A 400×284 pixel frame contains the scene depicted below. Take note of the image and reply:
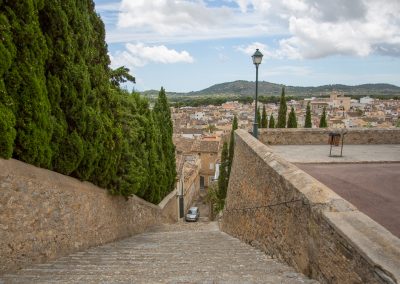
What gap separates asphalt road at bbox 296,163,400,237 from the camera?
568 centimetres

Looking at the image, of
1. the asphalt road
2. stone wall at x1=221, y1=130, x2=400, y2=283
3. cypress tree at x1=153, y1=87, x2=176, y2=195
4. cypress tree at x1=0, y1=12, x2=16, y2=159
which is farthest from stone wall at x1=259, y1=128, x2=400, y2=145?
cypress tree at x1=0, y1=12, x2=16, y2=159

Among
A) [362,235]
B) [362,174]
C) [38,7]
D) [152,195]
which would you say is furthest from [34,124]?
[152,195]

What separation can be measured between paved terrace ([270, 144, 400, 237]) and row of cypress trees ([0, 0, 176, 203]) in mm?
4530

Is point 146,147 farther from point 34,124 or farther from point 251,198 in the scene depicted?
point 34,124

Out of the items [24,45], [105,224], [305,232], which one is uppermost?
[24,45]

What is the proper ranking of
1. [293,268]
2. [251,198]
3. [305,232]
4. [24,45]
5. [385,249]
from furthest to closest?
[251,198]
[24,45]
[293,268]
[305,232]
[385,249]

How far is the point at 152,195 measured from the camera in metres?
13.4

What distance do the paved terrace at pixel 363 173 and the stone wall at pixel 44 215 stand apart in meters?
4.72

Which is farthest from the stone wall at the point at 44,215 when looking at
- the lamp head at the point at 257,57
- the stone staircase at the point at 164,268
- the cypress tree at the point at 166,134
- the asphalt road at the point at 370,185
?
the cypress tree at the point at 166,134

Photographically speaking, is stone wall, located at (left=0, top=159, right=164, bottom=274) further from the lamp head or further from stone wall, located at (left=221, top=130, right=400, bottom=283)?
the lamp head

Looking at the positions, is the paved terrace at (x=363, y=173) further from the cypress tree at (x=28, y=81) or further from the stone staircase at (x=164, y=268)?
the cypress tree at (x=28, y=81)

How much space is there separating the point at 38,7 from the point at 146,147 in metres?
7.39

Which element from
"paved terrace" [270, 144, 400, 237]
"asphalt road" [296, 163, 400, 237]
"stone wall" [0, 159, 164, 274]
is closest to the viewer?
"stone wall" [0, 159, 164, 274]

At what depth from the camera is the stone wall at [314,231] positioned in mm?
3238
